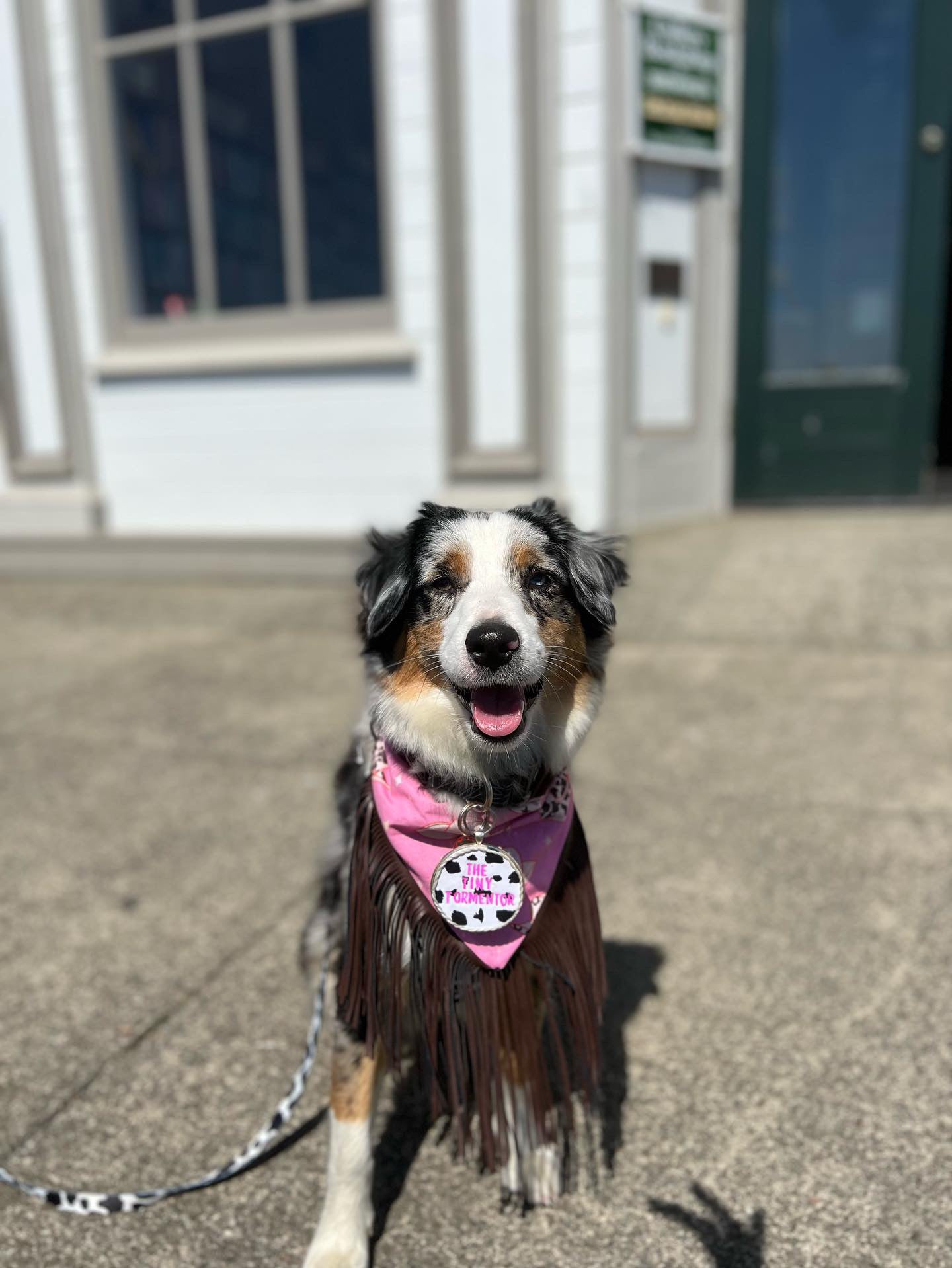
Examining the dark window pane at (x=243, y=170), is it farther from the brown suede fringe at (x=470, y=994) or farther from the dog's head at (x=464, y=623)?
Result: the brown suede fringe at (x=470, y=994)

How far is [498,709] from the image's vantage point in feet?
6.45

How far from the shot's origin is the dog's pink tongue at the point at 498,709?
195 centimetres

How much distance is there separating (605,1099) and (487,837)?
0.92m

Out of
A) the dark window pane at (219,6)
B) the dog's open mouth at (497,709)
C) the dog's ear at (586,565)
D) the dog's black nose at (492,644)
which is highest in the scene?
the dark window pane at (219,6)

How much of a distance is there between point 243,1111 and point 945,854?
2652 millimetres

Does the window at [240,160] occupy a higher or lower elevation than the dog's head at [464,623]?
higher

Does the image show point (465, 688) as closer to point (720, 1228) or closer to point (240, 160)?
point (720, 1228)

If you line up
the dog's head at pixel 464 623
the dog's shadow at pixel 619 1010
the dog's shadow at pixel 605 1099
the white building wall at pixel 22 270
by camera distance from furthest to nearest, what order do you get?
1. the white building wall at pixel 22 270
2. the dog's shadow at pixel 619 1010
3. the dog's shadow at pixel 605 1099
4. the dog's head at pixel 464 623

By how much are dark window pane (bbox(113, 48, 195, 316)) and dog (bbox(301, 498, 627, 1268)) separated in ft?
25.4

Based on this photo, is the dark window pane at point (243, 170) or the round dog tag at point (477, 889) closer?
the round dog tag at point (477, 889)

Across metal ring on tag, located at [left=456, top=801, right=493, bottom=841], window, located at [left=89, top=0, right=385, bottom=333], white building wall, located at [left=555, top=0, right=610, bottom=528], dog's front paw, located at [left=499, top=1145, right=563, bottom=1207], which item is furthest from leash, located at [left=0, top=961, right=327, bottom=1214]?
window, located at [left=89, top=0, right=385, bottom=333]

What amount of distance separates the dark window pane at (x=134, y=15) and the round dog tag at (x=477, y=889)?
8795 millimetres

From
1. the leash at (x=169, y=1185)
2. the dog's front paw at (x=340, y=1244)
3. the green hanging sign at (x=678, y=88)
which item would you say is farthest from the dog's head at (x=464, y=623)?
the green hanging sign at (x=678, y=88)

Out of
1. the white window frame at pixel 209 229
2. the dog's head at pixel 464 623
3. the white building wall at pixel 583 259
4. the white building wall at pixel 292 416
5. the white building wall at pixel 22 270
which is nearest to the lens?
the dog's head at pixel 464 623
